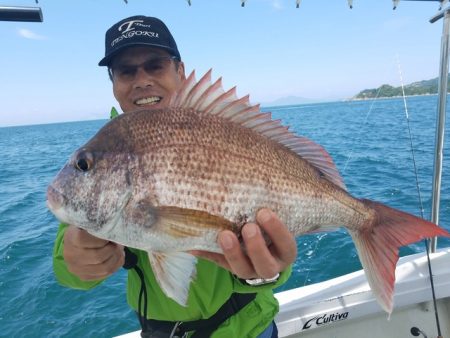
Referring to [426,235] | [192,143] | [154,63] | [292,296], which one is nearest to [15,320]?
[292,296]

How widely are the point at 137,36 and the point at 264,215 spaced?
166 cm

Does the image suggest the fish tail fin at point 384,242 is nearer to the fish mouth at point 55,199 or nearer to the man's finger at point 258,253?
the man's finger at point 258,253

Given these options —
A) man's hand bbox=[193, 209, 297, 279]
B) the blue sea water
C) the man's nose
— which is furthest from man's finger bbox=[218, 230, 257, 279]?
the blue sea water

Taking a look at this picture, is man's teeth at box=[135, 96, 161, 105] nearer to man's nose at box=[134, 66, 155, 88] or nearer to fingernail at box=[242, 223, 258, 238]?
man's nose at box=[134, 66, 155, 88]

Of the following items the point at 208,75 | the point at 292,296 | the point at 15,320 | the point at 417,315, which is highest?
the point at 208,75

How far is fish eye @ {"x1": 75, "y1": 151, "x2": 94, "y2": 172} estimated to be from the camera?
162 cm

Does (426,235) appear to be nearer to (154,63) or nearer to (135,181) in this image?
(135,181)

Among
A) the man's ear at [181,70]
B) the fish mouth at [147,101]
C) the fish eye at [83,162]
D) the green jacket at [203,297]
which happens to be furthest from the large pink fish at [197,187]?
the man's ear at [181,70]

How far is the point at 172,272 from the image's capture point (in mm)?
1705

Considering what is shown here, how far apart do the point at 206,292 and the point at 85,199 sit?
1002mm

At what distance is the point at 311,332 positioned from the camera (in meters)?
3.46

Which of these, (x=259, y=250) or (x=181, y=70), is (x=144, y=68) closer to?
(x=181, y=70)

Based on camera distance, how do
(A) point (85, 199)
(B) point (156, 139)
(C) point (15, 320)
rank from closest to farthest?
(A) point (85, 199) < (B) point (156, 139) < (C) point (15, 320)

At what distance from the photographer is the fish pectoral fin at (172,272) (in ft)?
5.55
